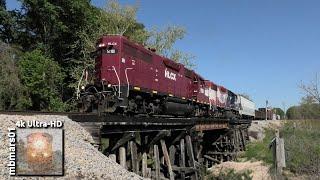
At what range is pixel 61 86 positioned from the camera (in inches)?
1655

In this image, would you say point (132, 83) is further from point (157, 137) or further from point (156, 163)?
point (156, 163)

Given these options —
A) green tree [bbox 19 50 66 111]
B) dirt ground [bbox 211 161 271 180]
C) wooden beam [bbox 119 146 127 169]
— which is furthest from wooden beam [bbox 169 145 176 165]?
green tree [bbox 19 50 66 111]

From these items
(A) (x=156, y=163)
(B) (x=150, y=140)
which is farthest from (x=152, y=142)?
(A) (x=156, y=163)

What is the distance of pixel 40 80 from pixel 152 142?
23.4 metres

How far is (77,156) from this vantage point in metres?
10.0

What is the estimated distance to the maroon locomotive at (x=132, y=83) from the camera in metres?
16.7

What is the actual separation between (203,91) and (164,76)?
1015cm

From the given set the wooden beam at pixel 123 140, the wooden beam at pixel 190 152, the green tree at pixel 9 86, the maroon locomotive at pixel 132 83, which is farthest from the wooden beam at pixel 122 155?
the green tree at pixel 9 86

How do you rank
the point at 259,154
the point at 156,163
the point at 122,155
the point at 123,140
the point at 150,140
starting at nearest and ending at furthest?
the point at 123,140 < the point at 122,155 < the point at 156,163 < the point at 150,140 < the point at 259,154

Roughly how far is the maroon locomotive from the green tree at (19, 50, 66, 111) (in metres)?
15.6

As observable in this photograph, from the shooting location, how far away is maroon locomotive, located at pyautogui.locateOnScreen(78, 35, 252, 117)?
54.7ft

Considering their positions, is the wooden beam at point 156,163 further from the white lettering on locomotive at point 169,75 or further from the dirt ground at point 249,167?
the dirt ground at point 249,167

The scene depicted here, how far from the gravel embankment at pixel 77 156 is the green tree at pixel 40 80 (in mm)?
26735

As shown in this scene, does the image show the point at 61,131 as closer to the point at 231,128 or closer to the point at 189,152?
the point at 189,152
